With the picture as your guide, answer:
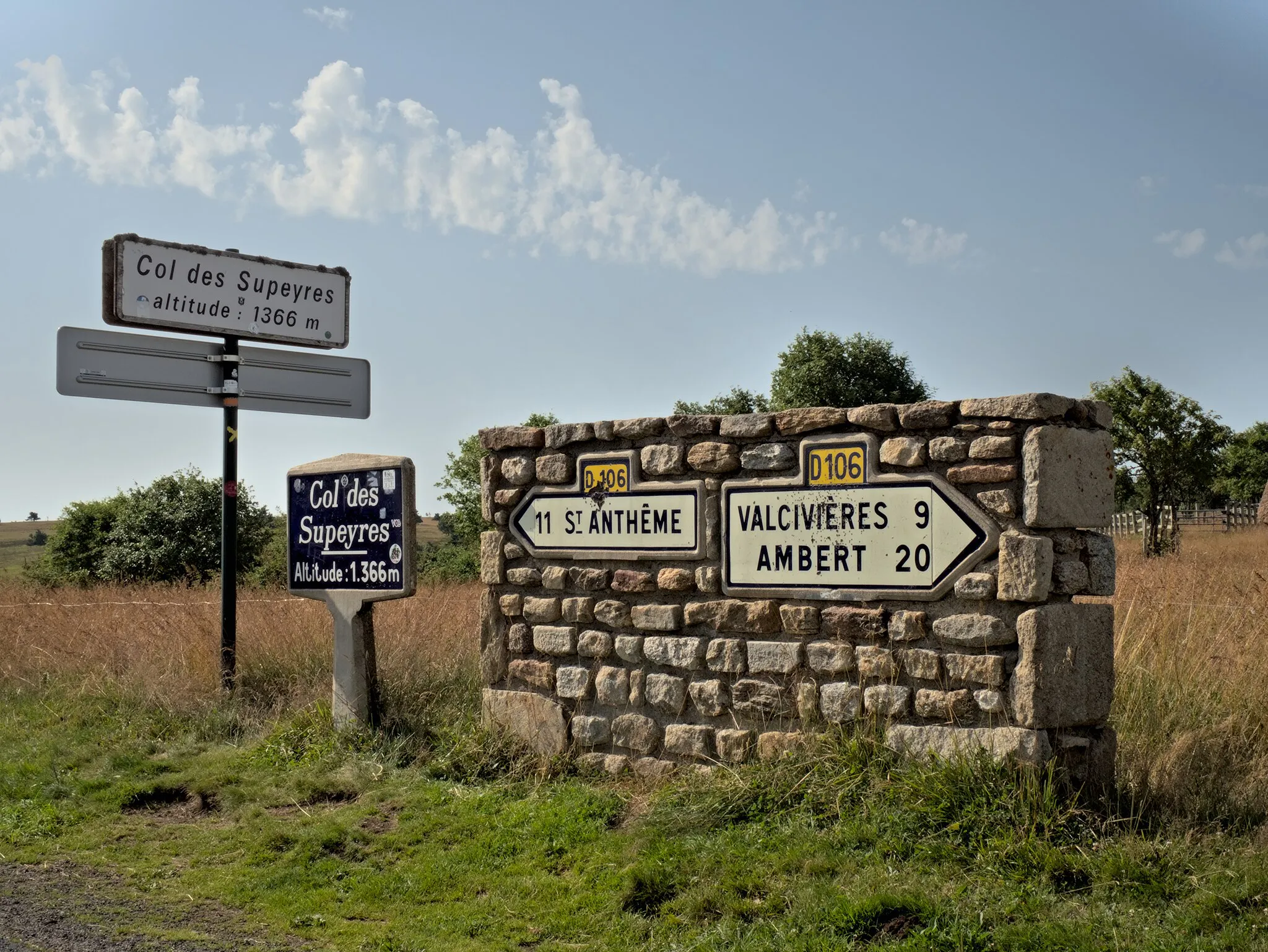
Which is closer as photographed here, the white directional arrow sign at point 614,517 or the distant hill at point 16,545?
the white directional arrow sign at point 614,517

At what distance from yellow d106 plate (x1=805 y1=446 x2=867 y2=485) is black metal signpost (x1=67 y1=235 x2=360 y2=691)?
5.26 metres

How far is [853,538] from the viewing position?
5922 millimetres

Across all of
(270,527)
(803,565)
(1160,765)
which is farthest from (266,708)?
(270,527)

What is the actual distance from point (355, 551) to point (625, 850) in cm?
358

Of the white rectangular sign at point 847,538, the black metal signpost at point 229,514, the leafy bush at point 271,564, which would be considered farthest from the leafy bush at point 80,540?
the white rectangular sign at point 847,538

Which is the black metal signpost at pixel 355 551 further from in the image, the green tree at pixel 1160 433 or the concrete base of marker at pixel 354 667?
the green tree at pixel 1160 433

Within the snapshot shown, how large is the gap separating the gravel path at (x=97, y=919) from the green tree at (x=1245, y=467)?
145 ft

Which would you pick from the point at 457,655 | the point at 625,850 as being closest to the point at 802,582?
the point at 625,850

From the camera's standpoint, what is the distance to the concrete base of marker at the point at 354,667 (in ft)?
25.9

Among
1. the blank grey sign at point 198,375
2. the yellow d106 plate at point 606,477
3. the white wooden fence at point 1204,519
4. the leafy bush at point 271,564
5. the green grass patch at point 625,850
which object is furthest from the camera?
the white wooden fence at point 1204,519

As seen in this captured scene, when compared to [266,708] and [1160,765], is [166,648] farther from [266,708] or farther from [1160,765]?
[1160,765]

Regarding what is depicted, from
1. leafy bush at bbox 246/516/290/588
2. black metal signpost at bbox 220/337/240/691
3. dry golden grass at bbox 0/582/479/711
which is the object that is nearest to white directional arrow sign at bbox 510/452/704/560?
dry golden grass at bbox 0/582/479/711

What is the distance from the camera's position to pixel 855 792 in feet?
18.1

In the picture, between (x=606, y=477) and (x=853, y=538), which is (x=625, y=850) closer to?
(x=853, y=538)
